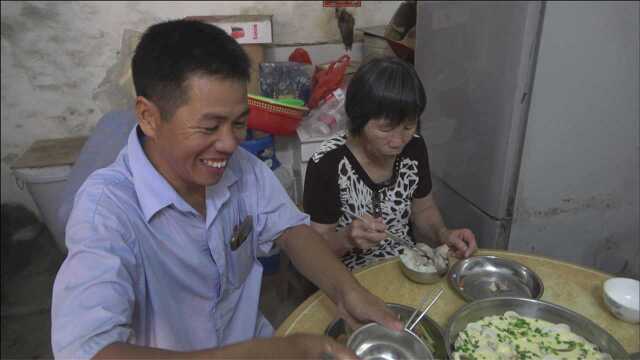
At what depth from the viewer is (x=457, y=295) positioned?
1.29 m

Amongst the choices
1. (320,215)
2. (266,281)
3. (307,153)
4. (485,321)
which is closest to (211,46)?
(320,215)

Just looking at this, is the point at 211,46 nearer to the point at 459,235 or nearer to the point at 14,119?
the point at 459,235

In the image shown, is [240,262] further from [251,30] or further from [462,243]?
[251,30]

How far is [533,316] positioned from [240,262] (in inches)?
34.8

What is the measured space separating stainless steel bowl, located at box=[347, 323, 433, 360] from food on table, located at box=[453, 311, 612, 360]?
12 centimetres

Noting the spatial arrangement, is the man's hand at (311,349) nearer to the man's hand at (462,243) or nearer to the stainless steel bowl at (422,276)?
the stainless steel bowl at (422,276)

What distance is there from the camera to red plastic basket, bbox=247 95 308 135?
2594 mm

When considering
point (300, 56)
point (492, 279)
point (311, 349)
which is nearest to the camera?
point (311, 349)

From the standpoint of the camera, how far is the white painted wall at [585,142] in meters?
1.68

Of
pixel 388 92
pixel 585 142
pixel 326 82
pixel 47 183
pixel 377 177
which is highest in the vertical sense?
pixel 388 92

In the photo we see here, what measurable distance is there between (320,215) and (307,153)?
3.53 feet

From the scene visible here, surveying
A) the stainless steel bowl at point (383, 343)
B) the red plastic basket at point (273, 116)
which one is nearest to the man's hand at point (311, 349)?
the stainless steel bowl at point (383, 343)

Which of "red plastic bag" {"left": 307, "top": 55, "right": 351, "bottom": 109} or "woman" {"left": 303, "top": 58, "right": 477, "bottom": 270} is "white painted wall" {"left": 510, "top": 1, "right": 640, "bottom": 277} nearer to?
"woman" {"left": 303, "top": 58, "right": 477, "bottom": 270}

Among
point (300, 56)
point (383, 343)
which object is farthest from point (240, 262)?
point (300, 56)
